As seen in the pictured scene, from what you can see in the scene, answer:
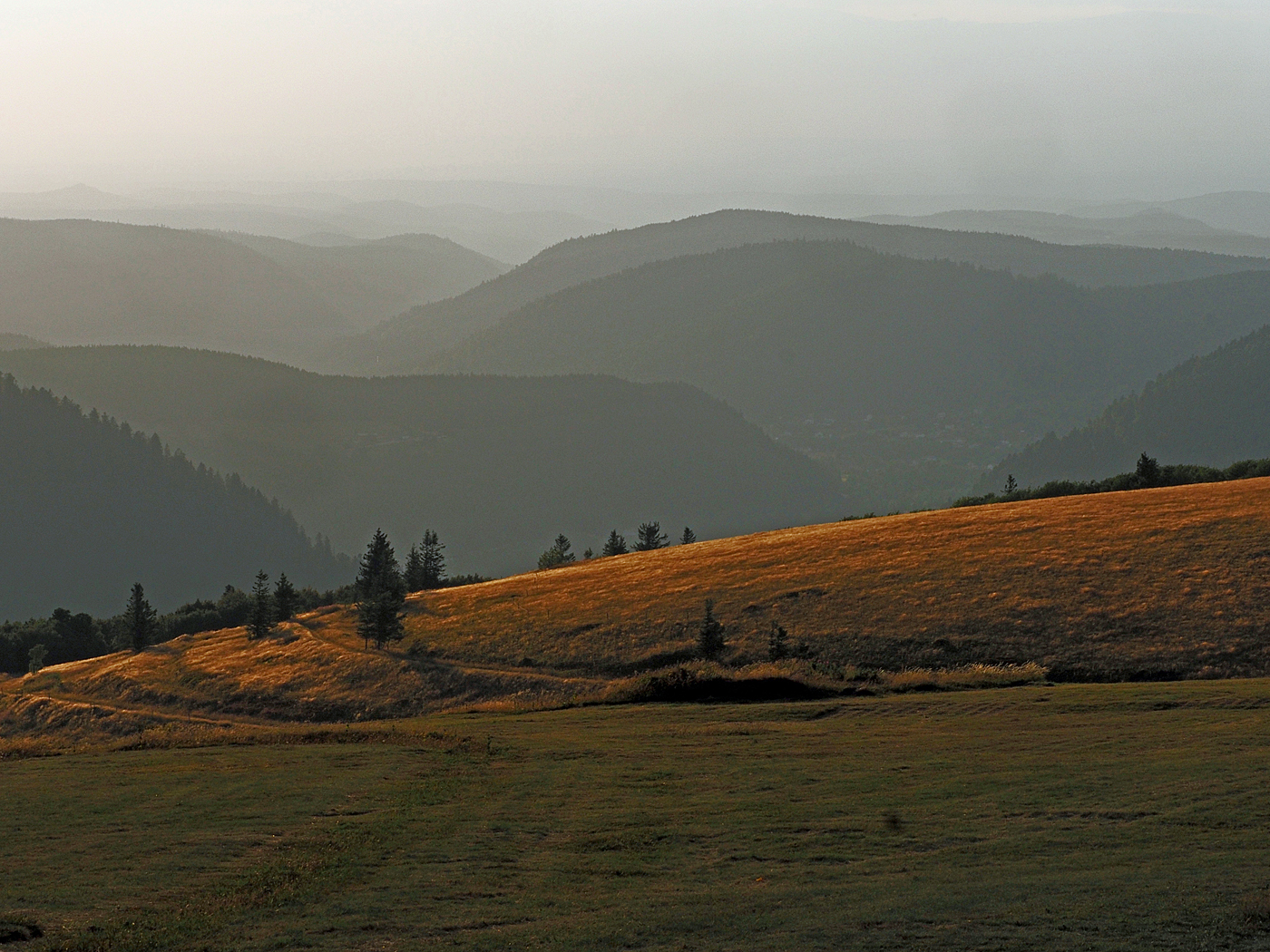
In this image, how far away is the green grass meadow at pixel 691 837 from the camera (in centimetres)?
→ 2033

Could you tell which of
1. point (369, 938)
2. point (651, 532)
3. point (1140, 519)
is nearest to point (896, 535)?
point (1140, 519)

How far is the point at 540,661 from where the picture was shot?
7294 centimetres

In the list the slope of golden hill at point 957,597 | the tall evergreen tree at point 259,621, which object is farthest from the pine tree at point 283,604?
the slope of golden hill at point 957,597

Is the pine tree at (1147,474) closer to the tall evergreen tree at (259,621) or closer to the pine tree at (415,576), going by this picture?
the pine tree at (415,576)

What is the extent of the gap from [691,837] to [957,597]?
42271 millimetres

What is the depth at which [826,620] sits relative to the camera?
67.6m

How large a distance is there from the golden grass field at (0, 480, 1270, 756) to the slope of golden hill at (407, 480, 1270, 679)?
0.18 m

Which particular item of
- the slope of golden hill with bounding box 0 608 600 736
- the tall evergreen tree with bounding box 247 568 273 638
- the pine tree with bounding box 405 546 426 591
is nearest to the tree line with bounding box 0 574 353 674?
the pine tree with bounding box 405 546 426 591

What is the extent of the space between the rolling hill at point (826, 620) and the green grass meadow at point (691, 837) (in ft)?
45.5

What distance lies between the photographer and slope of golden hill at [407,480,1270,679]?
186 ft

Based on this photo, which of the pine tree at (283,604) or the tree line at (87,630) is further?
the tree line at (87,630)

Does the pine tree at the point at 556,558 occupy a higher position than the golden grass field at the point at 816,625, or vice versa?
the pine tree at the point at 556,558

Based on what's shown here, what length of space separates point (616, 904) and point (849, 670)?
35121 mm

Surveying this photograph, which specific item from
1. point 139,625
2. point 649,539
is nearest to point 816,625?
point 649,539
